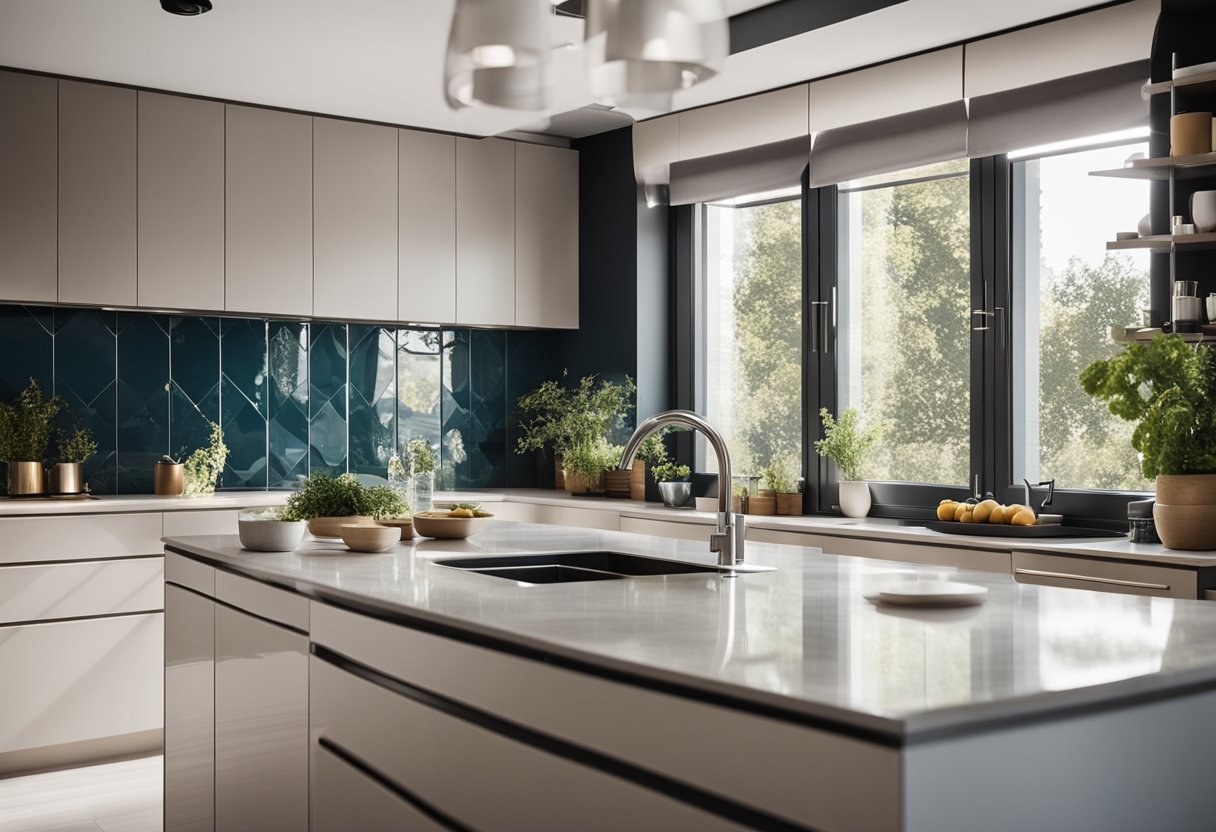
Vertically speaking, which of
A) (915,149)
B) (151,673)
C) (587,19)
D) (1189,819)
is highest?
(915,149)

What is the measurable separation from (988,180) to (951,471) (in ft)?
3.50

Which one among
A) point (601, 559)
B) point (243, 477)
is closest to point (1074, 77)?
point (601, 559)

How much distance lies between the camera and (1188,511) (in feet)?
10.4

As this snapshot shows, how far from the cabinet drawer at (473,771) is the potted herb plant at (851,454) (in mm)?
2667

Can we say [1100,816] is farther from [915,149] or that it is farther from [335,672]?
[915,149]

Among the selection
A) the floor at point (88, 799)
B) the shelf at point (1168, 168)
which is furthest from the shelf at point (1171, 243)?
the floor at point (88, 799)

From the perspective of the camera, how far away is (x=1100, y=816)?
1.40 metres

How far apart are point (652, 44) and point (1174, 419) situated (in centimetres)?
200

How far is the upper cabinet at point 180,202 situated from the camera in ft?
15.5

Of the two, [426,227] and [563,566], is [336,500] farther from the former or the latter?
[426,227]

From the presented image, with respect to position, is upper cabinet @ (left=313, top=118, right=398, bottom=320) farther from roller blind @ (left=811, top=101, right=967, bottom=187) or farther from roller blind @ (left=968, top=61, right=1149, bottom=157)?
roller blind @ (left=968, top=61, right=1149, bottom=157)

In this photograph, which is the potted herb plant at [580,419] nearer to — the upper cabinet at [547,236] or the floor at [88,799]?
the upper cabinet at [547,236]

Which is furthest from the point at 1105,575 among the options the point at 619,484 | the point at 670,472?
the point at 619,484

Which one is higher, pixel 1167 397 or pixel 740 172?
pixel 740 172
